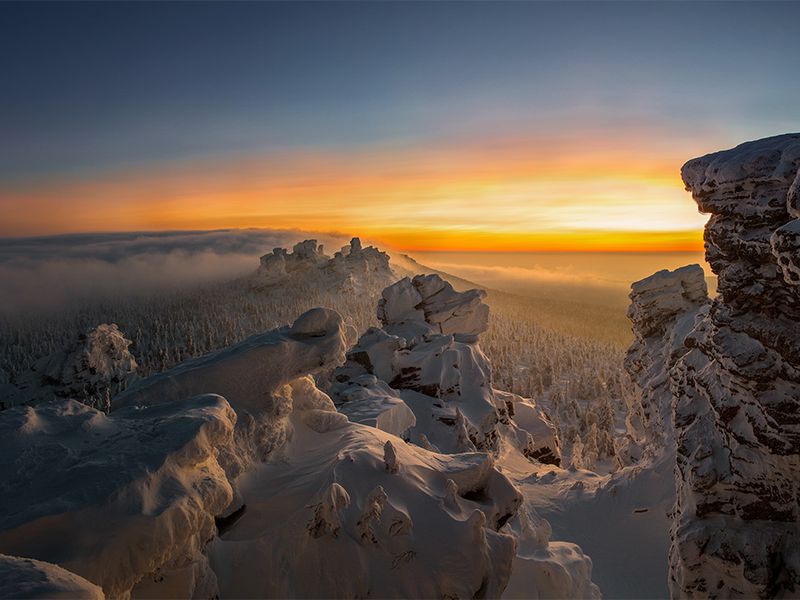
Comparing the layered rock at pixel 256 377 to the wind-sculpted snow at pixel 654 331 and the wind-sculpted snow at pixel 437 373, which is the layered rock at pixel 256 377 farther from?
the wind-sculpted snow at pixel 654 331

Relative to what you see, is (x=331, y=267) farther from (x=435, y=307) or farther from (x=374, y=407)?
(x=374, y=407)

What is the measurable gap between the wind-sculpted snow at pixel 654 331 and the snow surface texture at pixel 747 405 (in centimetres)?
1673

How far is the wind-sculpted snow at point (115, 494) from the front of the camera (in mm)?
6906

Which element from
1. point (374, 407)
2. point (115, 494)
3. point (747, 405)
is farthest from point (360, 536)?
point (374, 407)

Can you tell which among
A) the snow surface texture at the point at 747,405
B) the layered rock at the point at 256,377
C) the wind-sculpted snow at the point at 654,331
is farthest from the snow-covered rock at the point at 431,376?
the snow surface texture at the point at 747,405

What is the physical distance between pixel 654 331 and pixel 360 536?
29267 millimetres

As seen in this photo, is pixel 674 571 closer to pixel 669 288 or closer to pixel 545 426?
pixel 669 288

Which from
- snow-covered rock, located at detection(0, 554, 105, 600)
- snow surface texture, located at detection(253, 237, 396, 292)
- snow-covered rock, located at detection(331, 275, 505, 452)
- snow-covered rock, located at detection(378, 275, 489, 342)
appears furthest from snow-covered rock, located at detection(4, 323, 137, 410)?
snow surface texture, located at detection(253, 237, 396, 292)

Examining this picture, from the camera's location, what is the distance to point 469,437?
1203 inches

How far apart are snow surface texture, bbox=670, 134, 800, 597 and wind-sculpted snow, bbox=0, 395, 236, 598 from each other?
38.2 ft

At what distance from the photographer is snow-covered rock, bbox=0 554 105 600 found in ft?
15.5

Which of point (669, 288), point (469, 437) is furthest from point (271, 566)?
point (669, 288)

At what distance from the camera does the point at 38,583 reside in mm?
4902

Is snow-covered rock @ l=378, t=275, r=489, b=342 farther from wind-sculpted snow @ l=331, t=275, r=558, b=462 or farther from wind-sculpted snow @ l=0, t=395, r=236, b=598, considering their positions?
wind-sculpted snow @ l=0, t=395, r=236, b=598
